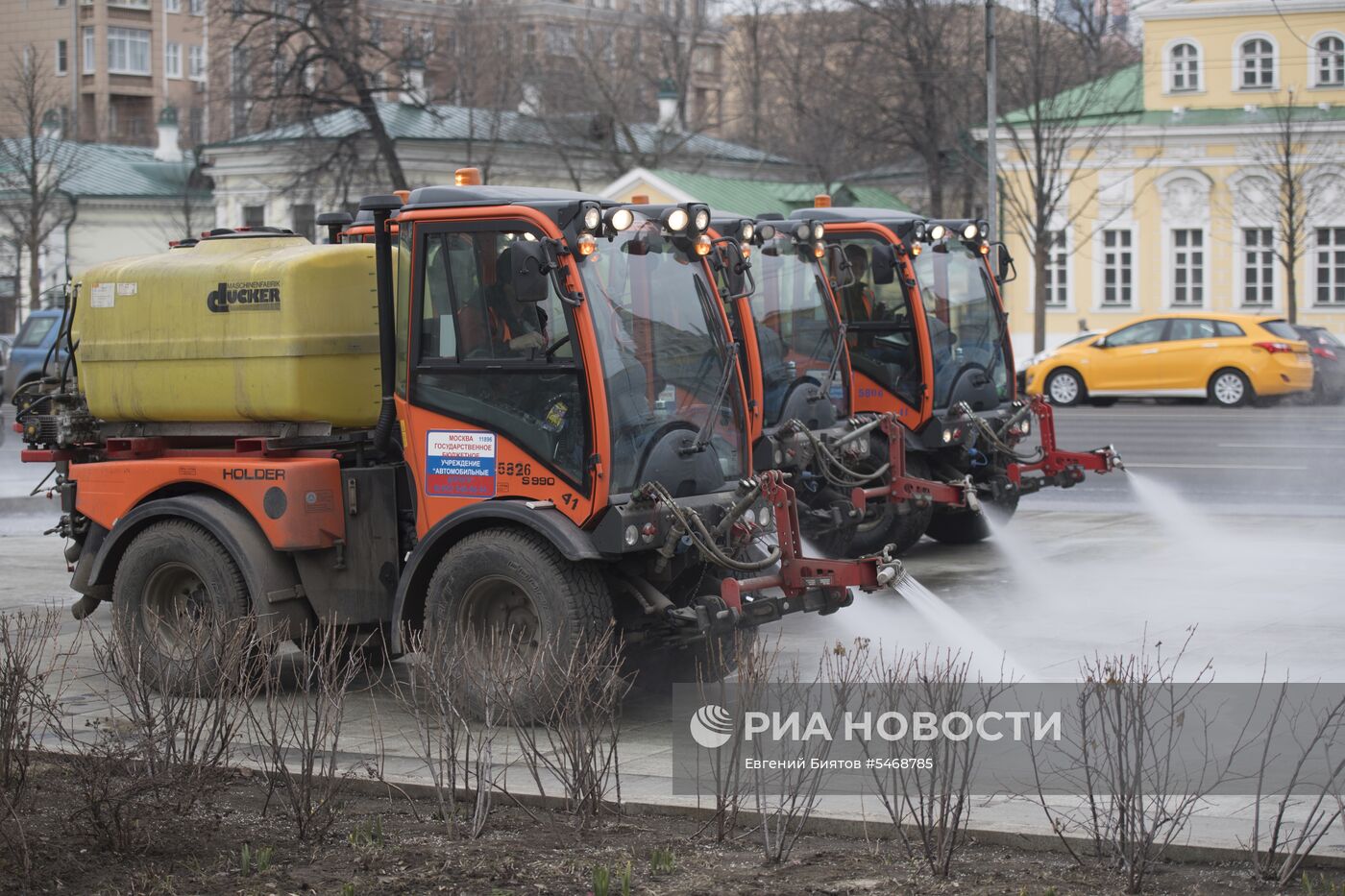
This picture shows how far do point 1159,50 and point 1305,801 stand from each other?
44844mm

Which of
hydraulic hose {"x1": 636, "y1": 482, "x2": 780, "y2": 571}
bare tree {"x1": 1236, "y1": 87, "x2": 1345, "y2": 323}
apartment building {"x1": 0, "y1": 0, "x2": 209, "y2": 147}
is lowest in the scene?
hydraulic hose {"x1": 636, "y1": 482, "x2": 780, "y2": 571}

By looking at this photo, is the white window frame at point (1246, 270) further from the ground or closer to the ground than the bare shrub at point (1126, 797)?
further from the ground

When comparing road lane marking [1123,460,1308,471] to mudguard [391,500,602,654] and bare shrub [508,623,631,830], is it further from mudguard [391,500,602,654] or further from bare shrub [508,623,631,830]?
bare shrub [508,623,631,830]

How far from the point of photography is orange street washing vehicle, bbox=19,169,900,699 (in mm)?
8492

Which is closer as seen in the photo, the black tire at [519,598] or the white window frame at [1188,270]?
the black tire at [519,598]

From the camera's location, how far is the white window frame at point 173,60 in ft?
304

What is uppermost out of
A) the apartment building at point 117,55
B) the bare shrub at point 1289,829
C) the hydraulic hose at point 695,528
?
the apartment building at point 117,55

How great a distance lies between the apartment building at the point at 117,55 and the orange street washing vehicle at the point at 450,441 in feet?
263

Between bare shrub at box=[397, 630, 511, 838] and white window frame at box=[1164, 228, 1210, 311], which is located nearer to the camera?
bare shrub at box=[397, 630, 511, 838]

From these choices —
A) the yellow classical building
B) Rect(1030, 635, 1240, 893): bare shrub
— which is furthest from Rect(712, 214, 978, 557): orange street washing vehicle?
the yellow classical building

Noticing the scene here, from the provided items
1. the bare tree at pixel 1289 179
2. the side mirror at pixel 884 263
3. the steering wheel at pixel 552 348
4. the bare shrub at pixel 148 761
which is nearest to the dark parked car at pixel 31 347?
the side mirror at pixel 884 263

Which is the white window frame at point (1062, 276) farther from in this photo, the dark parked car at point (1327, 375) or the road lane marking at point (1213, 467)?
the road lane marking at point (1213, 467)

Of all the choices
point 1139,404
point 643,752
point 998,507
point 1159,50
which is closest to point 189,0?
point 1159,50

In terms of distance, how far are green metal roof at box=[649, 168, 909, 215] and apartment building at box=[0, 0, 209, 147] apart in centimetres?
4398
